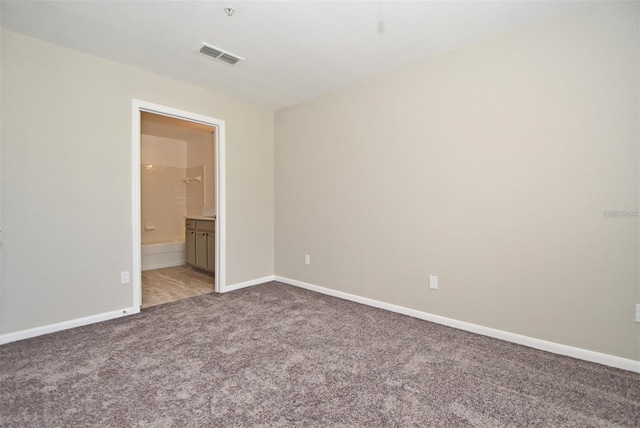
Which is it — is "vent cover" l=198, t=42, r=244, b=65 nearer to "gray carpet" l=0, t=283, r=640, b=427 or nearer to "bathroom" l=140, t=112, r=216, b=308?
"bathroom" l=140, t=112, r=216, b=308

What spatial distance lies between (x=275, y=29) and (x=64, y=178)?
2.23 m

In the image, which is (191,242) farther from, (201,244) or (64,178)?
(64,178)

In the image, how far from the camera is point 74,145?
268cm

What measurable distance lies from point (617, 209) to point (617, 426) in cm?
129

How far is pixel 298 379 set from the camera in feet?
6.06

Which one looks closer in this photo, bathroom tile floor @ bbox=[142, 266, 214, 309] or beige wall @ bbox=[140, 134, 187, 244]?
bathroom tile floor @ bbox=[142, 266, 214, 309]

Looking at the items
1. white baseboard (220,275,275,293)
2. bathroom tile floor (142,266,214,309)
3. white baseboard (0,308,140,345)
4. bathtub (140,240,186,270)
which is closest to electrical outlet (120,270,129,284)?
white baseboard (0,308,140,345)

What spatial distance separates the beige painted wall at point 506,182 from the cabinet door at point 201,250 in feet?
7.39

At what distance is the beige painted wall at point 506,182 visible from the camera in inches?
78.3

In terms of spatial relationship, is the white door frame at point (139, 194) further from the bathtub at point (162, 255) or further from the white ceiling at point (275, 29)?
the bathtub at point (162, 255)

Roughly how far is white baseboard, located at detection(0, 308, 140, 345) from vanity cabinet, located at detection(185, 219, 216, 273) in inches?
62.2

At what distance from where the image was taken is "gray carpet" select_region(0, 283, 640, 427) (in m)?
1.52

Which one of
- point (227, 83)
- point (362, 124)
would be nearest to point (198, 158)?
point (227, 83)

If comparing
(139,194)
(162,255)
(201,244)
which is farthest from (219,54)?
(162,255)
